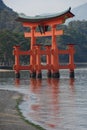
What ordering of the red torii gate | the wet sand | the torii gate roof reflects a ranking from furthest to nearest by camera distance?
the red torii gate → the torii gate roof → the wet sand

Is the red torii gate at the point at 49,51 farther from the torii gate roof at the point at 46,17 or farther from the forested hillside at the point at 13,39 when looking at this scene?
the forested hillside at the point at 13,39

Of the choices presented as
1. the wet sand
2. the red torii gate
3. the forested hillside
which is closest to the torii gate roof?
the red torii gate

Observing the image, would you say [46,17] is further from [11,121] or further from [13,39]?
[11,121]

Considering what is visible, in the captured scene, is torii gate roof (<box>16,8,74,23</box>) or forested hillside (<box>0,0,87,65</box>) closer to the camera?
torii gate roof (<box>16,8,74,23</box>)

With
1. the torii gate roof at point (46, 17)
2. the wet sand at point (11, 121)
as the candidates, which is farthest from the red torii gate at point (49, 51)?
the wet sand at point (11, 121)

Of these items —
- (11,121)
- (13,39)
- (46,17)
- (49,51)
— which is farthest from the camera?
(13,39)

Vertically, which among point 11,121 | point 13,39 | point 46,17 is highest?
point 46,17

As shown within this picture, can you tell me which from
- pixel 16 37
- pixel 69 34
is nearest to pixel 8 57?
pixel 16 37

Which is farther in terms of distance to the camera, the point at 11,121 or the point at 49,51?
the point at 49,51

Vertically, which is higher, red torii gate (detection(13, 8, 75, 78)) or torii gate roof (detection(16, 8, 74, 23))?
torii gate roof (detection(16, 8, 74, 23))

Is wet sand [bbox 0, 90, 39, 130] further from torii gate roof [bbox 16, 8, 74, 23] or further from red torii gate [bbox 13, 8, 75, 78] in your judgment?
red torii gate [bbox 13, 8, 75, 78]

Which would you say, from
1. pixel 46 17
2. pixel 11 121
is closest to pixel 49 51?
pixel 46 17

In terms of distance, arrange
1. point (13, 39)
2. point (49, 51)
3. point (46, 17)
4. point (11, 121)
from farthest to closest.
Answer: point (13, 39)
point (46, 17)
point (49, 51)
point (11, 121)

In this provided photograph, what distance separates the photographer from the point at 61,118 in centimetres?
2223
